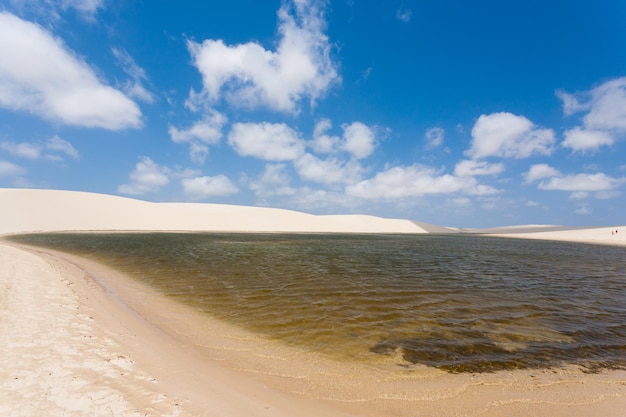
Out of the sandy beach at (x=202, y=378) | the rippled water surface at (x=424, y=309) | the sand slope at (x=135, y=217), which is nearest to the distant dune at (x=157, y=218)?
the sand slope at (x=135, y=217)

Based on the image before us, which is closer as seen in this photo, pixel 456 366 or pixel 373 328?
pixel 456 366

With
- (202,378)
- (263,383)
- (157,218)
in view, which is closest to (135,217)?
(157,218)

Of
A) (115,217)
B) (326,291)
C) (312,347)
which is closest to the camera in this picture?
(312,347)

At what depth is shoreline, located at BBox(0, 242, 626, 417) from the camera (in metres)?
3.87

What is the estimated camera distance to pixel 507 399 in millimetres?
4480

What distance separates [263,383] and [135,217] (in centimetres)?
7434

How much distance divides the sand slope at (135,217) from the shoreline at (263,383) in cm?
5971

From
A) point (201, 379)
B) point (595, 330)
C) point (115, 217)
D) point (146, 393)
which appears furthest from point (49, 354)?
point (115, 217)

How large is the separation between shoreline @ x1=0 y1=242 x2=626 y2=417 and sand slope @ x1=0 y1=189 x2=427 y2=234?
5971cm

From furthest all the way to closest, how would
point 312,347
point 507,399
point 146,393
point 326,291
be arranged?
1. point 326,291
2. point 312,347
3. point 507,399
4. point 146,393

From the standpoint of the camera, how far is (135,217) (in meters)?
68.0

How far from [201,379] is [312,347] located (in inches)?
97.1

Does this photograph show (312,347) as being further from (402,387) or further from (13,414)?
(13,414)

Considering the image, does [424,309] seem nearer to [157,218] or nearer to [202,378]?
[202,378]
